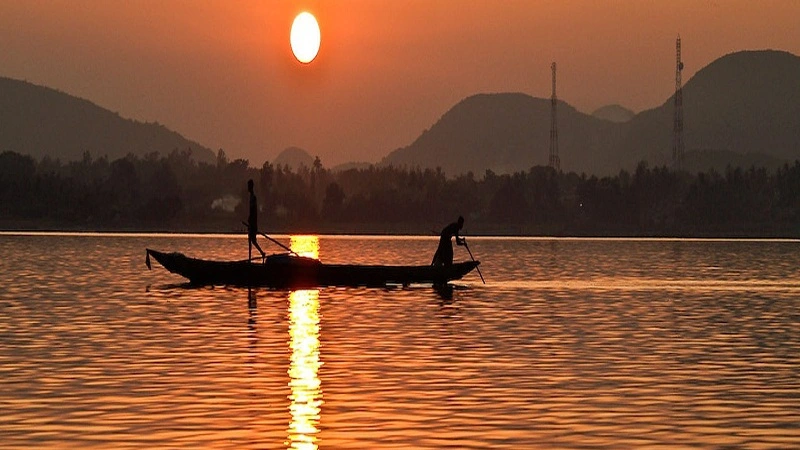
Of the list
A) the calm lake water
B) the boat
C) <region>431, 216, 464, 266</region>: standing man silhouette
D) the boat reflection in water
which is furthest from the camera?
the boat

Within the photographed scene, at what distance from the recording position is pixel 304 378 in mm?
29047

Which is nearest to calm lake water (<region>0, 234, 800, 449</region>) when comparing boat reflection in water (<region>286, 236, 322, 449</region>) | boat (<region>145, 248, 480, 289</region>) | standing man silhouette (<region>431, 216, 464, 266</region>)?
boat reflection in water (<region>286, 236, 322, 449</region>)

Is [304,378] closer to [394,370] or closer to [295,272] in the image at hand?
[394,370]

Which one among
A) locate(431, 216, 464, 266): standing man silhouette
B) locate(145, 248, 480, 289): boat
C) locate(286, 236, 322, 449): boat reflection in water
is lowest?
locate(286, 236, 322, 449): boat reflection in water

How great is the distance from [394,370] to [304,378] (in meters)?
2.31

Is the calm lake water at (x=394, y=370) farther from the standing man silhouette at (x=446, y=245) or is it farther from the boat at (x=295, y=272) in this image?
the standing man silhouette at (x=446, y=245)

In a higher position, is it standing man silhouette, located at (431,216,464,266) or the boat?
standing man silhouette, located at (431,216,464,266)

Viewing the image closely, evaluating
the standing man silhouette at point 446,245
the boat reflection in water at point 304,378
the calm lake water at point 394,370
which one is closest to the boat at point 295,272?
the standing man silhouette at point 446,245

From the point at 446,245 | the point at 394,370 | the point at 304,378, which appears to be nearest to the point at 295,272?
the point at 446,245

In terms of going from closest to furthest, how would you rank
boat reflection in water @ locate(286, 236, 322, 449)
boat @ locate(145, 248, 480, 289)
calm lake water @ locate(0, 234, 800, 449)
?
boat reflection in water @ locate(286, 236, 322, 449) < calm lake water @ locate(0, 234, 800, 449) < boat @ locate(145, 248, 480, 289)

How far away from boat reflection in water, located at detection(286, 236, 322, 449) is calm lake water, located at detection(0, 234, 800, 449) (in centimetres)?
7

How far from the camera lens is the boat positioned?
60281 mm

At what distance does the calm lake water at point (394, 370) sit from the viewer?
22281 mm

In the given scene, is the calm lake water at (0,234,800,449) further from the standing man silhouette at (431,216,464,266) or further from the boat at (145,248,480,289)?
the standing man silhouette at (431,216,464,266)
